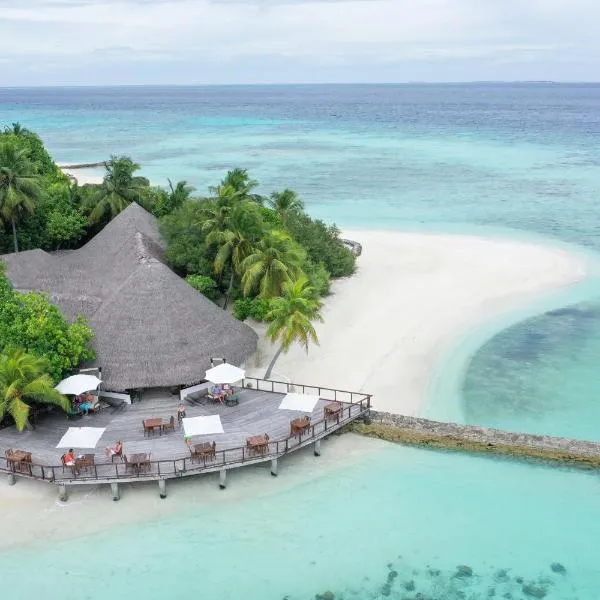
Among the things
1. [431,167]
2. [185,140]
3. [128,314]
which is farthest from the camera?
[185,140]

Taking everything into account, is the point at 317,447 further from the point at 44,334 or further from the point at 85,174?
the point at 85,174

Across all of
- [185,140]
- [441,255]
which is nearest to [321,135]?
[185,140]

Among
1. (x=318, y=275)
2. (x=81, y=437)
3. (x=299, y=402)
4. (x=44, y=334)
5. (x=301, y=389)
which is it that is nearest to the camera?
(x=81, y=437)

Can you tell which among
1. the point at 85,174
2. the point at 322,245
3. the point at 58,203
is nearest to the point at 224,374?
the point at 322,245

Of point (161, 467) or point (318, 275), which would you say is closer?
point (161, 467)

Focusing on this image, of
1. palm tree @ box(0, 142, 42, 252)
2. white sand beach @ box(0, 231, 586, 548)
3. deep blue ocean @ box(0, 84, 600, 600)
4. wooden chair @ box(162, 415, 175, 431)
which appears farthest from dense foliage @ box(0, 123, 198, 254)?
deep blue ocean @ box(0, 84, 600, 600)

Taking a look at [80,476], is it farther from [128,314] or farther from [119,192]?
[119,192]
